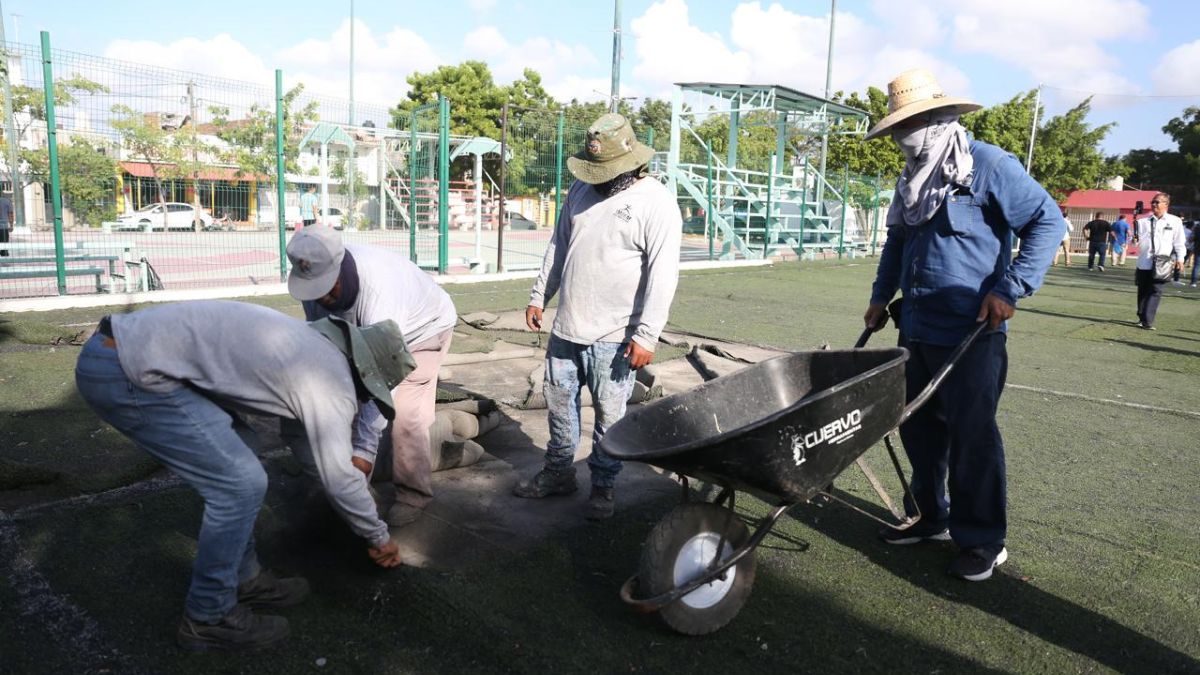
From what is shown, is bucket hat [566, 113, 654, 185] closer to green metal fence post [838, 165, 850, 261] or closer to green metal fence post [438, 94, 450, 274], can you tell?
green metal fence post [438, 94, 450, 274]

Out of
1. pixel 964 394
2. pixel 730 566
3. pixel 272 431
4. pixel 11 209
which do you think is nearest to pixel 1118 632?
pixel 964 394

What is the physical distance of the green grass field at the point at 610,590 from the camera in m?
2.64

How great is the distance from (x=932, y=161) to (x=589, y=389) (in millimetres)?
1669

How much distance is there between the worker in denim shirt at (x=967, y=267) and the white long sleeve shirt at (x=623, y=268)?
3.18 ft

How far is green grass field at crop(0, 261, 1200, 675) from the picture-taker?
8.68 ft

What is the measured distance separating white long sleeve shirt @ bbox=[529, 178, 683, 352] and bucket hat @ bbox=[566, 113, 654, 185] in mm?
129

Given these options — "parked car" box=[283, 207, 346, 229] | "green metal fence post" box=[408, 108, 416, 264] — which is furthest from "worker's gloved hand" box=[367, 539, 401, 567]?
"green metal fence post" box=[408, 108, 416, 264]

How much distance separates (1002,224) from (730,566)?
172 centimetres

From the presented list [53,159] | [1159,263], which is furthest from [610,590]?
[1159,263]

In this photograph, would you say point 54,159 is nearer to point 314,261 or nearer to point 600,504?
point 314,261

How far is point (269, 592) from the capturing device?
285cm

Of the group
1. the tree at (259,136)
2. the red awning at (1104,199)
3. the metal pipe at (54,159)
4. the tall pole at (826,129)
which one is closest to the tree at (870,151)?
the tall pole at (826,129)

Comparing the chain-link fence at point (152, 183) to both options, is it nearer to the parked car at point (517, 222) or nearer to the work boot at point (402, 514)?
the parked car at point (517, 222)

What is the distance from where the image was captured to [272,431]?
15.9 ft
